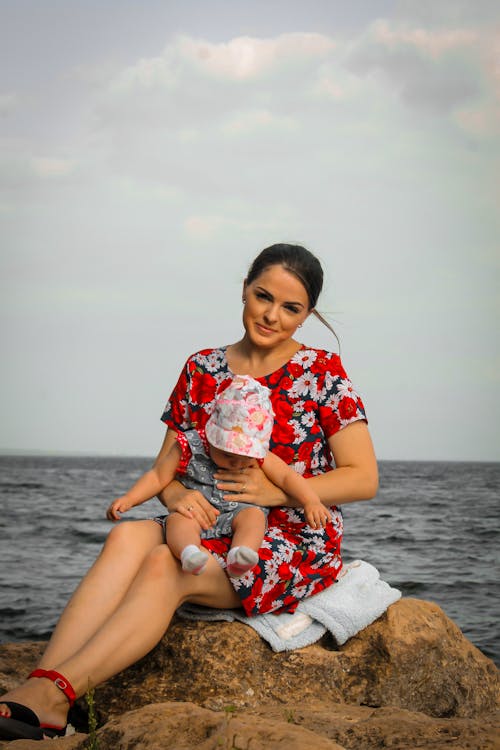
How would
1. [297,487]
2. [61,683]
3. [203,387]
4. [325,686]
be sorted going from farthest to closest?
[203,387] → [325,686] → [297,487] → [61,683]

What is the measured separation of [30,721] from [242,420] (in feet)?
5.11

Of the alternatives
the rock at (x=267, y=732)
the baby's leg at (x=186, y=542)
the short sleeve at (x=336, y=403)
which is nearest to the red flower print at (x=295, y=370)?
the short sleeve at (x=336, y=403)

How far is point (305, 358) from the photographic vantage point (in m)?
4.66

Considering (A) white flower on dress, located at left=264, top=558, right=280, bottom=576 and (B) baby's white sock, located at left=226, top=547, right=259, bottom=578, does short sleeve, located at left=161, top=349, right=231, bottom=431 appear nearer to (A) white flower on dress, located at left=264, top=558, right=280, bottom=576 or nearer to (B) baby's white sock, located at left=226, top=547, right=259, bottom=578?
(A) white flower on dress, located at left=264, top=558, right=280, bottom=576

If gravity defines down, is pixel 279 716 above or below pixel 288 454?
below

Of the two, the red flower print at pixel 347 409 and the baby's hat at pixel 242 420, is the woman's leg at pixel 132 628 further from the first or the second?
the red flower print at pixel 347 409

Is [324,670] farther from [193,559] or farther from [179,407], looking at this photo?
[179,407]

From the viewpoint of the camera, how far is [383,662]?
14.5 feet

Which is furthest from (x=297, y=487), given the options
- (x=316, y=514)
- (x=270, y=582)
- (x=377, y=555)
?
(x=377, y=555)

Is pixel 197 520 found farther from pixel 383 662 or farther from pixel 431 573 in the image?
pixel 431 573

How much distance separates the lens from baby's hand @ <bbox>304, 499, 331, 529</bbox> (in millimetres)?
4062

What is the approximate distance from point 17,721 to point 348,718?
1352mm

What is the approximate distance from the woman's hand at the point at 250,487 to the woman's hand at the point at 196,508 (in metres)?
0.10

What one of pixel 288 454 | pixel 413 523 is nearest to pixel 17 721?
pixel 288 454
